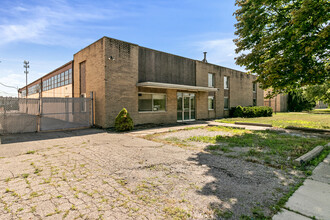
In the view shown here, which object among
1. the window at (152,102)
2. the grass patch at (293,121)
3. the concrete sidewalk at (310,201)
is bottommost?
the concrete sidewalk at (310,201)

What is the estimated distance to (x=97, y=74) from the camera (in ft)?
39.9

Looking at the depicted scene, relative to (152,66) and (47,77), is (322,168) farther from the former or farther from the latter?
(47,77)

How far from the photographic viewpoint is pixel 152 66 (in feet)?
46.2

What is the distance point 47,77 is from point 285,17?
26615 millimetres

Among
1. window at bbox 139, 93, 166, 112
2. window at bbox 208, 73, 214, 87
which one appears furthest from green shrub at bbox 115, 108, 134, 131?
window at bbox 208, 73, 214, 87

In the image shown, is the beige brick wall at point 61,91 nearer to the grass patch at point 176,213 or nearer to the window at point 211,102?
the window at point 211,102

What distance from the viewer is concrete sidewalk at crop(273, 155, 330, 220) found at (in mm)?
2486

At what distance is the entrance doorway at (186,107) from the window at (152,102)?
1.91 meters

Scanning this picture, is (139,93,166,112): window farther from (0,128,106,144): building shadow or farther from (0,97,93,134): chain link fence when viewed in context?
(0,128,106,144): building shadow

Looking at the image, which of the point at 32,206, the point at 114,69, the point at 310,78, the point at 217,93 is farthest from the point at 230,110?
the point at 32,206

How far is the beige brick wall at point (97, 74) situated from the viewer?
456 inches

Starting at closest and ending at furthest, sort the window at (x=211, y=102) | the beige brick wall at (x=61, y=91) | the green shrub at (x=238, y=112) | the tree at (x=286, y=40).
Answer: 1. the tree at (x=286, y=40)
2. the beige brick wall at (x=61, y=91)
3. the window at (x=211, y=102)
4. the green shrub at (x=238, y=112)

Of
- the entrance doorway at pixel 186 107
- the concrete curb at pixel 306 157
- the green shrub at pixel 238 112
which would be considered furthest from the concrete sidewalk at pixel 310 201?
the green shrub at pixel 238 112

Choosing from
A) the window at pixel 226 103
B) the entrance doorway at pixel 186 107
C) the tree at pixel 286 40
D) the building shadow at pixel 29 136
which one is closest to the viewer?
the tree at pixel 286 40
